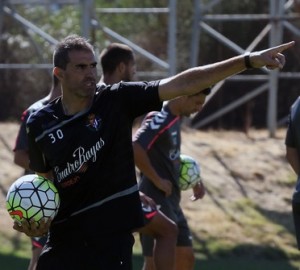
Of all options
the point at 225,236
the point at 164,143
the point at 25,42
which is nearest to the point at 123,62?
the point at 164,143

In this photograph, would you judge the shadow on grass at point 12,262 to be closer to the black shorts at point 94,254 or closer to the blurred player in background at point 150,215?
the blurred player in background at point 150,215

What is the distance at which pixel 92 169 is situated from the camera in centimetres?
577

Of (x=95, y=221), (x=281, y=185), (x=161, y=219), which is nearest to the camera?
(x=95, y=221)

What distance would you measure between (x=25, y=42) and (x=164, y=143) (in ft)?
40.0

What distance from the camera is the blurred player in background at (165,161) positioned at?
7.90 meters

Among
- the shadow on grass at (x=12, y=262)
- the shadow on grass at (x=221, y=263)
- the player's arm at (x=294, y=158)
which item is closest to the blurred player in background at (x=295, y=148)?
the player's arm at (x=294, y=158)

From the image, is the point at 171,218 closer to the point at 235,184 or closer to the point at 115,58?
the point at 115,58

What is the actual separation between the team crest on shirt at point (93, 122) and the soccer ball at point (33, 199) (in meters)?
0.43

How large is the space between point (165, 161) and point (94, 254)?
100 inches

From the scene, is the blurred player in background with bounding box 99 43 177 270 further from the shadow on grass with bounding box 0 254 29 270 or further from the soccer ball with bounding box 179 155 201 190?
the shadow on grass with bounding box 0 254 29 270

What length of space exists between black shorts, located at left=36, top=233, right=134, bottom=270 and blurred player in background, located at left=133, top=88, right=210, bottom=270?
208cm

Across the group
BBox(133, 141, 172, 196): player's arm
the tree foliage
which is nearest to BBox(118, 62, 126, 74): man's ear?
BBox(133, 141, 172, 196): player's arm

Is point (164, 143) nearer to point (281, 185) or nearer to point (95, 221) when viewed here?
point (95, 221)

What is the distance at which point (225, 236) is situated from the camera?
1284 cm
